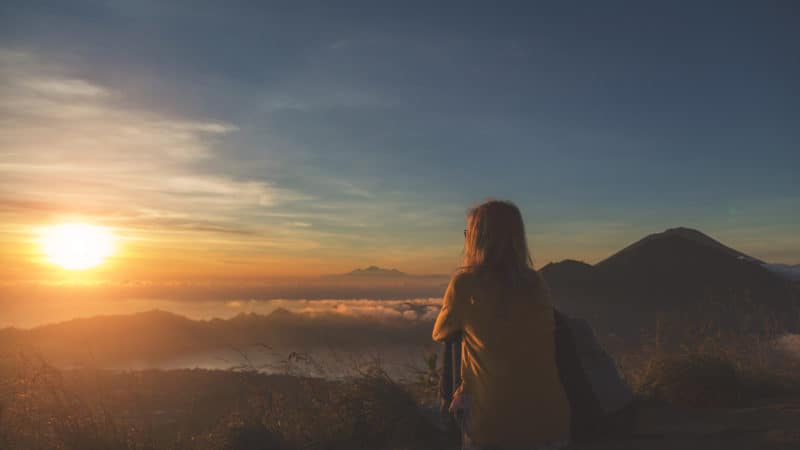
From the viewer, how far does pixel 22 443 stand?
6180 mm

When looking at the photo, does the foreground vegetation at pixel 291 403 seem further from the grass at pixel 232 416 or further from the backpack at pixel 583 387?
the backpack at pixel 583 387

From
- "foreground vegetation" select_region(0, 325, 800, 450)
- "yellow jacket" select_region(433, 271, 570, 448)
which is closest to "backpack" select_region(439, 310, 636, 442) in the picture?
"yellow jacket" select_region(433, 271, 570, 448)

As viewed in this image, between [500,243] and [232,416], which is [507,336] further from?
[232,416]

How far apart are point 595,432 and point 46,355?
645 centimetres

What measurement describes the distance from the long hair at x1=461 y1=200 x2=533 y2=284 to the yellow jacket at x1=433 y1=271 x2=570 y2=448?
6 centimetres

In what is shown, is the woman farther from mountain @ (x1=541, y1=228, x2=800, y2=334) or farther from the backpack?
mountain @ (x1=541, y1=228, x2=800, y2=334)

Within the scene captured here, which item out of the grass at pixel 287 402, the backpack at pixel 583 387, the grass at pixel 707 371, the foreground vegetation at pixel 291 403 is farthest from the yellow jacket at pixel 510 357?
the grass at pixel 707 371

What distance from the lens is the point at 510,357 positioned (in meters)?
3.73

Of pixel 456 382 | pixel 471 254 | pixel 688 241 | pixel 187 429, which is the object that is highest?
pixel 688 241

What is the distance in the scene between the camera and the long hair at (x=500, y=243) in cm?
376

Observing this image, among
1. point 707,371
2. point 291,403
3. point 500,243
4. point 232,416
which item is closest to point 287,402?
point 291,403

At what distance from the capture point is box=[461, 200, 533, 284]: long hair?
12.3 feet

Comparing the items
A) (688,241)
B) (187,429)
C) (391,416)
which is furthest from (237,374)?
(688,241)

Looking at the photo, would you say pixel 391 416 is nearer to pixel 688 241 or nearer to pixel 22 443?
pixel 22 443
